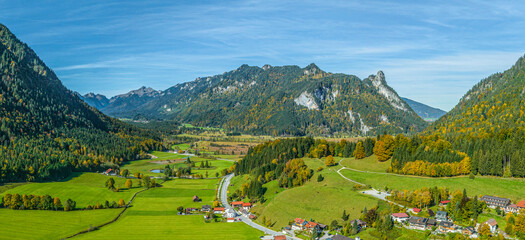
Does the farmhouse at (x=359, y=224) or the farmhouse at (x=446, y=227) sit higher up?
the farmhouse at (x=446, y=227)

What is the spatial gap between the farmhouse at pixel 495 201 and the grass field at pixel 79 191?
11648 cm

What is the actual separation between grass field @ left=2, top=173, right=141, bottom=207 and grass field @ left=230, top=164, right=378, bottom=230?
2293 inches

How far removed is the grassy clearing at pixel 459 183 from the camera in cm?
9231

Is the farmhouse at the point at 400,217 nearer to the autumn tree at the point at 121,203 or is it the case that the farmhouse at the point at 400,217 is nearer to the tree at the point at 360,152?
the tree at the point at 360,152

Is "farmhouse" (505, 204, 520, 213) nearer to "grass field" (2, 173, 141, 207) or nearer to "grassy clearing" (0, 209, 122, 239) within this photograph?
"grassy clearing" (0, 209, 122, 239)

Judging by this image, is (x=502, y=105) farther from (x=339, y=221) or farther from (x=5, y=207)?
(x=5, y=207)

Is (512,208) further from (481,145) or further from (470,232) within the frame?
(481,145)

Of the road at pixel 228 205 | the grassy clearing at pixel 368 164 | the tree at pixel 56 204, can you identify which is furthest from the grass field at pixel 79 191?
the grassy clearing at pixel 368 164

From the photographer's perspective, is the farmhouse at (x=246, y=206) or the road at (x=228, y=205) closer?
the road at (x=228, y=205)

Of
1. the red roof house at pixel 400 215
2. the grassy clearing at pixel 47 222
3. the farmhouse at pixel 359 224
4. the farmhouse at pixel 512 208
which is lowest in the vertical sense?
the grassy clearing at pixel 47 222

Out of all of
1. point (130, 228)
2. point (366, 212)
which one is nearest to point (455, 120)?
point (366, 212)

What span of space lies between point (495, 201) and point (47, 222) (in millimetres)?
122964

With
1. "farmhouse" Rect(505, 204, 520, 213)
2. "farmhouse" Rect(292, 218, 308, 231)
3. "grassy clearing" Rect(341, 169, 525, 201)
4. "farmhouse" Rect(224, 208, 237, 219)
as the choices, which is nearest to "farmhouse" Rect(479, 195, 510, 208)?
"farmhouse" Rect(505, 204, 520, 213)

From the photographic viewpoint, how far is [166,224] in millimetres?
98625
